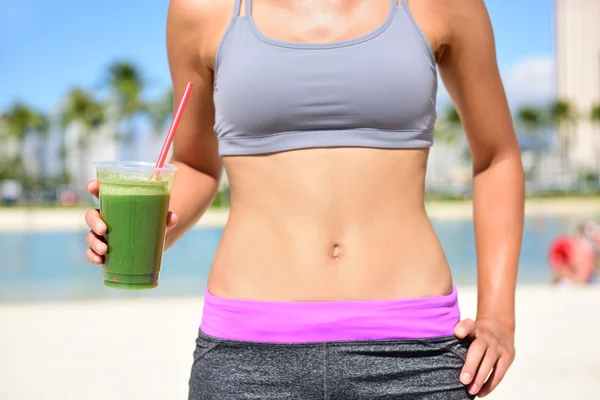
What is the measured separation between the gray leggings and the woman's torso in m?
0.10

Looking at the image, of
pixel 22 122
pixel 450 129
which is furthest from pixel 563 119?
pixel 22 122

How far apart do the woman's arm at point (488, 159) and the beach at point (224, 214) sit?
2704 centimetres

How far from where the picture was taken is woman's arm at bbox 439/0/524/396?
1463 mm

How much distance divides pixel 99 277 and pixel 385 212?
13.5 meters

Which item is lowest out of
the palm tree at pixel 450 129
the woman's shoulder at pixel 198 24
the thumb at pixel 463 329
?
the palm tree at pixel 450 129

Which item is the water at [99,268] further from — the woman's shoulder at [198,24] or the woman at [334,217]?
the woman at [334,217]

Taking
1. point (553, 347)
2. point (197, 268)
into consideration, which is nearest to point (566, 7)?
point (197, 268)

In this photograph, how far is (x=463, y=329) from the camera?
133 cm

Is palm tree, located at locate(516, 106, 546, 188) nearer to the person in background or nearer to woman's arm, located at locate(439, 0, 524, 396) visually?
the person in background

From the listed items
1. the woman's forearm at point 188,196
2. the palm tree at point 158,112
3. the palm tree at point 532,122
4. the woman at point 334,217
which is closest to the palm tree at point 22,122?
the palm tree at point 158,112

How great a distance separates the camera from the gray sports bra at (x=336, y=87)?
1342 mm

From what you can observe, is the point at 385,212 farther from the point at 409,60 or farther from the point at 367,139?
the point at 409,60

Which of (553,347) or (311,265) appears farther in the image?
(553,347)

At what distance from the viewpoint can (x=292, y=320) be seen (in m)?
1.31
